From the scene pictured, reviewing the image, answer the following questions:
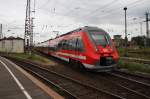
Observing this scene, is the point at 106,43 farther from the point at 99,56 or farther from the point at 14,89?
the point at 14,89

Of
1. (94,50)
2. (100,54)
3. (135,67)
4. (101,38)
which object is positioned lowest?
(135,67)

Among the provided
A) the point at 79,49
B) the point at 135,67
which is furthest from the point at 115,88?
the point at 135,67

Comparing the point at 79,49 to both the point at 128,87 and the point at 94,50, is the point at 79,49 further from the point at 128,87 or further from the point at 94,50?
the point at 128,87

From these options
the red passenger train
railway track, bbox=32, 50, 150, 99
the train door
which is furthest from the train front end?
the train door

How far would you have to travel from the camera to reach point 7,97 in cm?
937

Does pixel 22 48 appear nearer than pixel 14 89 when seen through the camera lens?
No

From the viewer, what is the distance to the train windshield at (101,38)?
53.1 ft

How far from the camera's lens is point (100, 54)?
15406 mm

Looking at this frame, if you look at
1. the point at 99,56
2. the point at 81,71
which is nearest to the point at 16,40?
the point at 81,71

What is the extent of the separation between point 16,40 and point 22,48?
214 cm

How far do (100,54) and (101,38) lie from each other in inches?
59.7

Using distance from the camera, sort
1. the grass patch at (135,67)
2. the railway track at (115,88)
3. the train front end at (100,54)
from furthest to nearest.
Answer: the grass patch at (135,67)
the train front end at (100,54)
the railway track at (115,88)

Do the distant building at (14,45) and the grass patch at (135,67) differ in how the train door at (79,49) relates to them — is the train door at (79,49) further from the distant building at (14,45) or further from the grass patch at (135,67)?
the distant building at (14,45)

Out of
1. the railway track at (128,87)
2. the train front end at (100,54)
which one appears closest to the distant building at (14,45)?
the train front end at (100,54)
